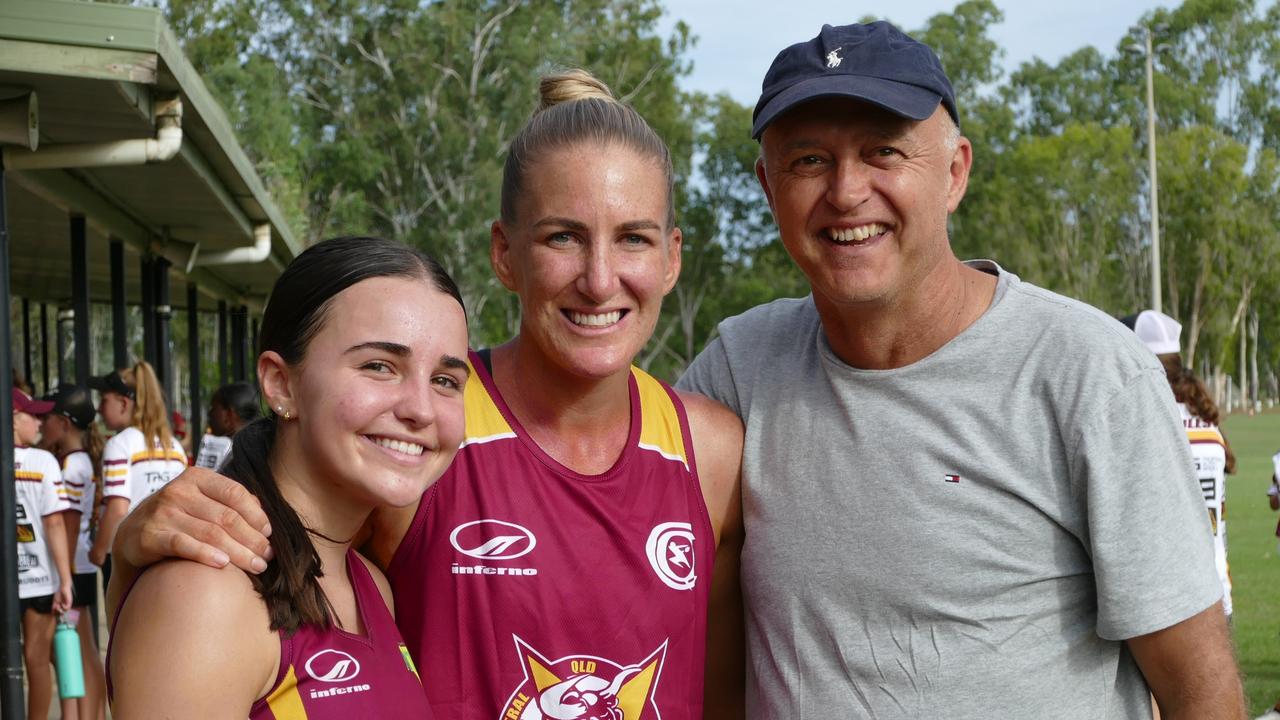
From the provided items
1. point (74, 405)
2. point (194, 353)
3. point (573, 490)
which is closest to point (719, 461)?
point (573, 490)

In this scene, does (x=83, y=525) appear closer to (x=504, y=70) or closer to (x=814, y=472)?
(x=814, y=472)

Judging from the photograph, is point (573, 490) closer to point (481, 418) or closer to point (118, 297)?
point (481, 418)

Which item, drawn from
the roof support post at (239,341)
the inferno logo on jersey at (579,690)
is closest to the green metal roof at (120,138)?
the inferno logo on jersey at (579,690)

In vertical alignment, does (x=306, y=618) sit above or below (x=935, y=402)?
below

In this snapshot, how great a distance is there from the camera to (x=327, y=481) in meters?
2.50

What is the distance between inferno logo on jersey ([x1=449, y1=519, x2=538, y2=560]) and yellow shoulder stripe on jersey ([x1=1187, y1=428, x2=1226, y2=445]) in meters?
5.85

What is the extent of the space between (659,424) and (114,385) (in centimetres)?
699

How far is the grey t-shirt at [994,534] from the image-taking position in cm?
256

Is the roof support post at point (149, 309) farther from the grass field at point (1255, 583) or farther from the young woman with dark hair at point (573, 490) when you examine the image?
the young woman with dark hair at point (573, 490)

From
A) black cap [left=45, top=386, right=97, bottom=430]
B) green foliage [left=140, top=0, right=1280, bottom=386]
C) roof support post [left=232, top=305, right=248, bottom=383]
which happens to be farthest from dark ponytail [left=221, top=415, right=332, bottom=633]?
green foliage [left=140, top=0, right=1280, bottom=386]

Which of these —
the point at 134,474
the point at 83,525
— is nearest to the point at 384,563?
the point at 134,474

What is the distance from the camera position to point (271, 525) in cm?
235

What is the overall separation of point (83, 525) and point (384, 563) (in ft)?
25.8

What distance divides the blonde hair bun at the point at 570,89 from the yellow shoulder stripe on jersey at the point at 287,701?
1.47 metres
